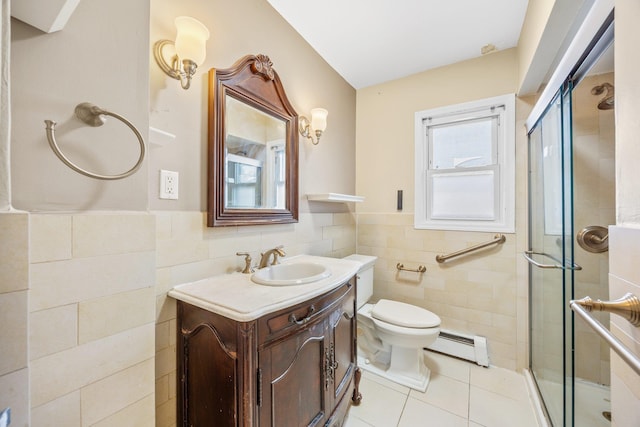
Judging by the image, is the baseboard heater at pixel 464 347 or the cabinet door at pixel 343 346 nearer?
the cabinet door at pixel 343 346

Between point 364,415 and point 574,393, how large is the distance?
107cm

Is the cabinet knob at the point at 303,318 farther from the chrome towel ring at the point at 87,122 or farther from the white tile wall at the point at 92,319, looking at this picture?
the chrome towel ring at the point at 87,122

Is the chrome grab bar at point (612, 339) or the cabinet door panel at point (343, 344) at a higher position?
the chrome grab bar at point (612, 339)

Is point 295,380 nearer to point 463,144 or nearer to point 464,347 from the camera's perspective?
point 464,347

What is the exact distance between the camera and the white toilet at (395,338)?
65.1 inches

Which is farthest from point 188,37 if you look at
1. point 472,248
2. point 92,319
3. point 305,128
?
point 472,248

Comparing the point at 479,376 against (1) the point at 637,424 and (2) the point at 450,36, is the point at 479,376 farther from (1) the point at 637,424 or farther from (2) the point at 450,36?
(2) the point at 450,36

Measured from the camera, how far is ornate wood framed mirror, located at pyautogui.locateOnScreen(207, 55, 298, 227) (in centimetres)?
123

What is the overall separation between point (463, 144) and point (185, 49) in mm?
2109

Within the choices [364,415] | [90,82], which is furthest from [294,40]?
[364,415]

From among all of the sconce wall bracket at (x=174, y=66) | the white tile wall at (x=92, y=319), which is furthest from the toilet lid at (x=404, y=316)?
the sconce wall bracket at (x=174, y=66)

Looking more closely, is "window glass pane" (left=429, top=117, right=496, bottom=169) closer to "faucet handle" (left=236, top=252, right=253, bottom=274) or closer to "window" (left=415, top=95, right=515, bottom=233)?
"window" (left=415, top=95, right=515, bottom=233)

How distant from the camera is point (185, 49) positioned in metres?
0.99

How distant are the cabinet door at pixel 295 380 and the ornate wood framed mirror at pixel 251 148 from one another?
669 mm
